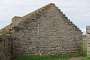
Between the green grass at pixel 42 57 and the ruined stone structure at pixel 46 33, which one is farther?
the ruined stone structure at pixel 46 33

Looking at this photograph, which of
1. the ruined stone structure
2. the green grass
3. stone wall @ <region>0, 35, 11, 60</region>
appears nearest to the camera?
stone wall @ <region>0, 35, 11, 60</region>

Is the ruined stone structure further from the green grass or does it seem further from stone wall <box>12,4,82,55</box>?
the green grass

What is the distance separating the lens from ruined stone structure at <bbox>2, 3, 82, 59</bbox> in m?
24.2

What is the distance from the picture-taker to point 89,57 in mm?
23219

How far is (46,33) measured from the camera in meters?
25.3

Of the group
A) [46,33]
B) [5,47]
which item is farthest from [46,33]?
[5,47]

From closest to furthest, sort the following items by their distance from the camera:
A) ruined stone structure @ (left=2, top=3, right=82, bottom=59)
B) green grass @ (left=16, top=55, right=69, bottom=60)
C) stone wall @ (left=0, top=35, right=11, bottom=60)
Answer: stone wall @ (left=0, top=35, right=11, bottom=60)
green grass @ (left=16, top=55, right=69, bottom=60)
ruined stone structure @ (left=2, top=3, right=82, bottom=59)

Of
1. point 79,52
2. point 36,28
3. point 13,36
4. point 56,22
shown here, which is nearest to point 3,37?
point 13,36

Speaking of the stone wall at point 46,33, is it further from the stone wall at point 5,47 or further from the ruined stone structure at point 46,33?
the stone wall at point 5,47

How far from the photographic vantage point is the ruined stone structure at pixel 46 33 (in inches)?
953

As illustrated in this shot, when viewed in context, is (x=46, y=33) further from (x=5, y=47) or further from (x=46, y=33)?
(x=5, y=47)

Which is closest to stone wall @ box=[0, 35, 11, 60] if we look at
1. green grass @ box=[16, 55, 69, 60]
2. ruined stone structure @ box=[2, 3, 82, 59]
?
ruined stone structure @ box=[2, 3, 82, 59]

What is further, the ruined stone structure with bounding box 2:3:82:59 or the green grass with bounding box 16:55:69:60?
the ruined stone structure with bounding box 2:3:82:59

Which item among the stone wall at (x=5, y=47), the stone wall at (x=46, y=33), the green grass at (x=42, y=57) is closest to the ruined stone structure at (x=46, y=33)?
the stone wall at (x=46, y=33)
